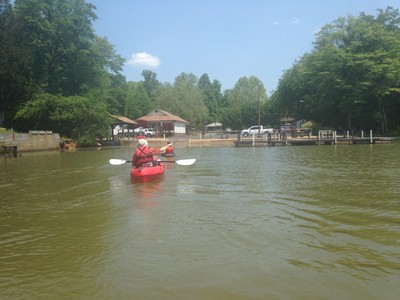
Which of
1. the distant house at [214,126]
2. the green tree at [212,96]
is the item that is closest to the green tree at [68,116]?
the distant house at [214,126]

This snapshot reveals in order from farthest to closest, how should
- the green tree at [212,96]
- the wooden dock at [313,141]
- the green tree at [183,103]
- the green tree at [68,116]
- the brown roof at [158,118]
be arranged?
the green tree at [212,96] < the green tree at [183,103] < the brown roof at [158,118] < the green tree at [68,116] < the wooden dock at [313,141]

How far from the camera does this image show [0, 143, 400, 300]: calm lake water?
4.33 meters

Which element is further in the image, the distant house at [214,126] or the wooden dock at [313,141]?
the distant house at [214,126]

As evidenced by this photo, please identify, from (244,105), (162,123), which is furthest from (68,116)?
(244,105)

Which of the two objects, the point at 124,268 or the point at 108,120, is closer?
the point at 124,268

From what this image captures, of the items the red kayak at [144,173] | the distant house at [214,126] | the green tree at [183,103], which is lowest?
the red kayak at [144,173]

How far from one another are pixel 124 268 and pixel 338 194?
22.4 ft

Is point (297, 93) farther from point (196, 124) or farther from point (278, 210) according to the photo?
point (278, 210)

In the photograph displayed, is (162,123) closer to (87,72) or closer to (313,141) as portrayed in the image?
(87,72)

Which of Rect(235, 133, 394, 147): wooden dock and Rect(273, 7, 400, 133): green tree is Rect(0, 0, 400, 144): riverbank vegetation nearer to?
Rect(273, 7, 400, 133): green tree

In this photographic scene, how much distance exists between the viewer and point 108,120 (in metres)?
44.8

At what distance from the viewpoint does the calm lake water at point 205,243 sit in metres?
4.33

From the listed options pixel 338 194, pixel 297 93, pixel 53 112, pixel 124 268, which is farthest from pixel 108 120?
pixel 124 268

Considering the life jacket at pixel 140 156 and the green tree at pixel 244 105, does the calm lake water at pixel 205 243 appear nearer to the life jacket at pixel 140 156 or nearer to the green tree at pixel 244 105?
the life jacket at pixel 140 156
